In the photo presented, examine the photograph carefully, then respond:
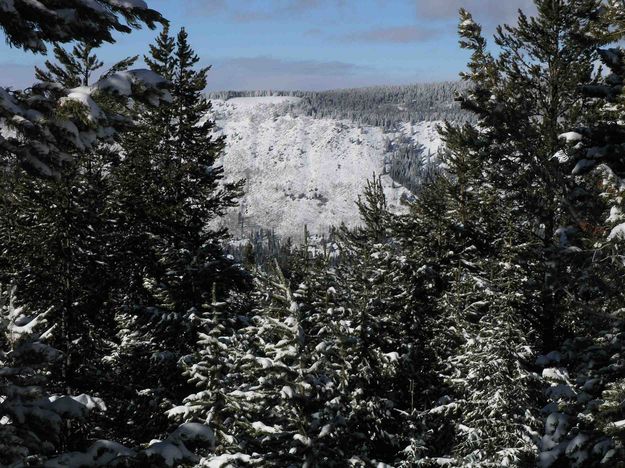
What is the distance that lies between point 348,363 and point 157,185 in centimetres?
1053

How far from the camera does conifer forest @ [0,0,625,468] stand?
4.70 meters

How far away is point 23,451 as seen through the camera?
4.27 m

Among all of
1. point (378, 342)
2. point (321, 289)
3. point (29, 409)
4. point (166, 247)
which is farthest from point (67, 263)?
point (29, 409)

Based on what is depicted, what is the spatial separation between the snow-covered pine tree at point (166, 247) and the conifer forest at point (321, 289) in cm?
10

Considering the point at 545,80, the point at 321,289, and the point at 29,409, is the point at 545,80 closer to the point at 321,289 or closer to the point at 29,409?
the point at 321,289

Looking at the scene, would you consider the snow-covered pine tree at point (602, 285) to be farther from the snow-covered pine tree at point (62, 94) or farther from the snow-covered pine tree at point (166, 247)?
the snow-covered pine tree at point (166, 247)

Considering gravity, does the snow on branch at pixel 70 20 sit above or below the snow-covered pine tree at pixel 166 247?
above

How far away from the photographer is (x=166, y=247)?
18422 millimetres

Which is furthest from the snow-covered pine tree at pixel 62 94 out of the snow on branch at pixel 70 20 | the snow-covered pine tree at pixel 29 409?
the snow-covered pine tree at pixel 29 409

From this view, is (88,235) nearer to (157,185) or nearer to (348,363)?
(157,185)

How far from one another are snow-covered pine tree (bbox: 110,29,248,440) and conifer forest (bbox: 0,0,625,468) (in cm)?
10

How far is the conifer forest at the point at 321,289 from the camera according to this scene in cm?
470

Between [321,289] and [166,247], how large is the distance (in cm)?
576

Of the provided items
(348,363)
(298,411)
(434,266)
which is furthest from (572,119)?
(298,411)
